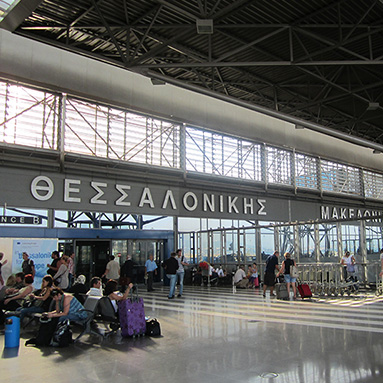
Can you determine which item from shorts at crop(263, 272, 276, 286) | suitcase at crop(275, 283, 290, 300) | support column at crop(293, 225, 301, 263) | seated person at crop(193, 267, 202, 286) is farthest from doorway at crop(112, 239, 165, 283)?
suitcase at crop(275, 283, 290, 300)

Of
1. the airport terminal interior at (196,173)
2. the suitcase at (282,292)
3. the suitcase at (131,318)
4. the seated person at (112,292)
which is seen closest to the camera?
the airport terminal interior at (196,173)

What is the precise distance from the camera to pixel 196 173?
23281 millimetres

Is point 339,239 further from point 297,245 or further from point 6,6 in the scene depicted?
point 6,6

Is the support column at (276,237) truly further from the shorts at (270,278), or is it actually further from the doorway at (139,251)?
the doorway at (139,251)

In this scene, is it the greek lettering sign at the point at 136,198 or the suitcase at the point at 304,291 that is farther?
the greek lettering sign at the point at 136,198

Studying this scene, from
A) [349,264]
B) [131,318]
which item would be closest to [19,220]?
[131,318]

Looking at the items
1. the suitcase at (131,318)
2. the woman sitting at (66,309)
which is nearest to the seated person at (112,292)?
the suitcase at (131,318)

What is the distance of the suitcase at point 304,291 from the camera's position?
47.9 feet

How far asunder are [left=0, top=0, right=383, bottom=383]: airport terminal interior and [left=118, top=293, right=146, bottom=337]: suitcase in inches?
9.1

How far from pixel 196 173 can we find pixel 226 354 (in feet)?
55.9

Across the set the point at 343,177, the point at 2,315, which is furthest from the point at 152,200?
the point at 343,177

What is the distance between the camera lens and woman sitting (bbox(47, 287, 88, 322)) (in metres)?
7.78

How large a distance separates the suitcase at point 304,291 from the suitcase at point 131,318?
7.92m

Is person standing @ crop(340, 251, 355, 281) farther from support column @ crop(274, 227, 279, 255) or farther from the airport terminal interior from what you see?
support column @ crop(274, 227, 279, 255)
